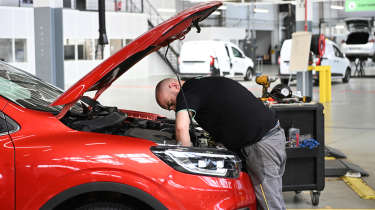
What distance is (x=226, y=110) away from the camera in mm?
3600

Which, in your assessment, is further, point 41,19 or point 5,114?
point 41,19

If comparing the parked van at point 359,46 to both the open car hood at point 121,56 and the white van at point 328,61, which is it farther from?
the open car hood at point 121,56

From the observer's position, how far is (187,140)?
3506mm

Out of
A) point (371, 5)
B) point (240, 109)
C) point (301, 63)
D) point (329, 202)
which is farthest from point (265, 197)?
point (371, 5)

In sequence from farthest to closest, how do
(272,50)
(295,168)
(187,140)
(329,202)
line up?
(272,50)
(329,202)
(295,168)
(187,140)

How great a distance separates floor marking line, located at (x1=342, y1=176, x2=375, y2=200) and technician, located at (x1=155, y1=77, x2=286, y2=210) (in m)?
2.45

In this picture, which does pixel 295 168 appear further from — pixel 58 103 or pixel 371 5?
pixel 371 5

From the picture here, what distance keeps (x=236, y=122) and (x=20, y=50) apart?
21.0 meters

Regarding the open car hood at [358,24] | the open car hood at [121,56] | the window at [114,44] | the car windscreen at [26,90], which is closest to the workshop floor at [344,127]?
the car windscreen at [26,90]

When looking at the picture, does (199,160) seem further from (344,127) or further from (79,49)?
(79,49)

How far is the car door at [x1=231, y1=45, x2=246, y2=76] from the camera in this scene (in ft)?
79.5

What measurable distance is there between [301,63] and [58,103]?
174 inches

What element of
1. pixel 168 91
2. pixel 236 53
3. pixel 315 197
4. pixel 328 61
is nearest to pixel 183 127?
pixel 168 91

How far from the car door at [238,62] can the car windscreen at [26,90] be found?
20.0m
